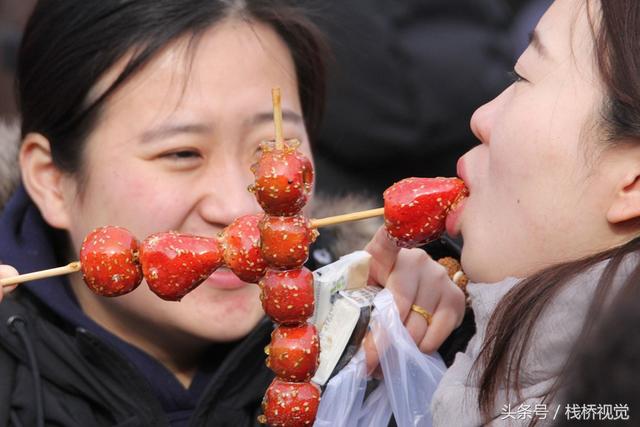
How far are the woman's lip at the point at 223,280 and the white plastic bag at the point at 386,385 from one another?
0.48 metres

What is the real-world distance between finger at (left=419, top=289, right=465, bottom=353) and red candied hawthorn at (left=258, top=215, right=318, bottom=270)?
23.3 inches

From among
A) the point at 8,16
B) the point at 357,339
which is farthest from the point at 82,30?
the point at 8,16

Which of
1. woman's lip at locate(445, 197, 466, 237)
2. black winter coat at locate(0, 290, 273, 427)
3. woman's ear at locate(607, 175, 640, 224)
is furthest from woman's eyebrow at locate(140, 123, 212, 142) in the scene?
woman's ear at locate(607, 175, 640, 224)

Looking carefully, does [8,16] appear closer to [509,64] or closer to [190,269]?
[509,64]

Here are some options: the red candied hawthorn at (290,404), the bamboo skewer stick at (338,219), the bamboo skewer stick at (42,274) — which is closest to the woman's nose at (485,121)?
the bamboo skewer stick at (338,219)

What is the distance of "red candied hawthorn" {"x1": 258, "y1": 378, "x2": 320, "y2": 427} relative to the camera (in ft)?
6.64

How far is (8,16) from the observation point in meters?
5.25

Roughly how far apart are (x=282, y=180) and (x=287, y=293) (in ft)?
0.79

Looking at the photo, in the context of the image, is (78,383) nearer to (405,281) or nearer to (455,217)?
(405,281)

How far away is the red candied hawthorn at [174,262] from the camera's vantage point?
2.00 metres

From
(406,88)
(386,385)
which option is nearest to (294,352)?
(386,385)

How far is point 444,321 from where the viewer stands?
247 cm

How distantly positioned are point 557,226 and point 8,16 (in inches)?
160

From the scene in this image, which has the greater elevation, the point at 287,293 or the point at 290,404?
the point at 287,293
